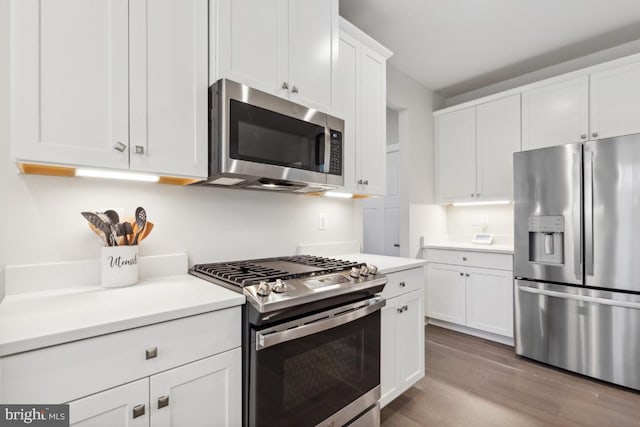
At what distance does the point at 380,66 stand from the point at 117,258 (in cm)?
222

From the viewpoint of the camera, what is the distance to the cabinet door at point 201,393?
3.21ft

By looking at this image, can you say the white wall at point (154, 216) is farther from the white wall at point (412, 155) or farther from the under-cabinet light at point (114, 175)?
the white wall at point (412, 155)

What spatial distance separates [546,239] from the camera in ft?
8.43

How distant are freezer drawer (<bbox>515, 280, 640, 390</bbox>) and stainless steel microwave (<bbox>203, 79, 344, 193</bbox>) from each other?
6.97ft

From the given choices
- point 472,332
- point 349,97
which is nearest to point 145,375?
point 349,97

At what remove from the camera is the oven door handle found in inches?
44.8

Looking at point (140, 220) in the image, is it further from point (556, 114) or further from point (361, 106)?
point (556, 114)

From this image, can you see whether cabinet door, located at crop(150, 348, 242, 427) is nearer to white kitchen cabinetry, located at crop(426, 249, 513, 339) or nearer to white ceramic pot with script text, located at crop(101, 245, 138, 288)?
white ceramic pot with script text, located at crop(101, 245, 138, 288)

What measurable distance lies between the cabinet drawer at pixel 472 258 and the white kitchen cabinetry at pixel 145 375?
2754 mm

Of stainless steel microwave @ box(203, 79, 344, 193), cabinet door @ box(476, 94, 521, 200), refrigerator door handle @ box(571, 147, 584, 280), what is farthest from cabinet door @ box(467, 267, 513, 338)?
stainless steel microwave @ box(203, 79, 344, 193)

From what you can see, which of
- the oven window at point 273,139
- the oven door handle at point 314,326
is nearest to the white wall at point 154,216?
the oven window at point 273,139

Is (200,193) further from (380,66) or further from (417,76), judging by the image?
(417,76)

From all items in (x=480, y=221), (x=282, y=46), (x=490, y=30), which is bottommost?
(x=480, y=221)

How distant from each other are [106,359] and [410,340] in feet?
5.67
